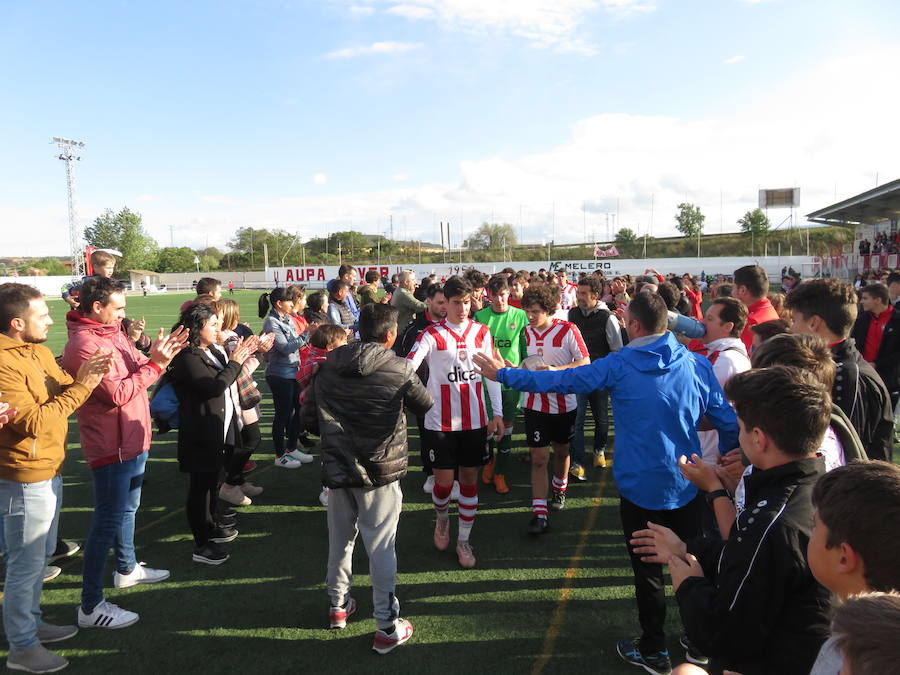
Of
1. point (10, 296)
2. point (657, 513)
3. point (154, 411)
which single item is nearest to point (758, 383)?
point (657, 513)

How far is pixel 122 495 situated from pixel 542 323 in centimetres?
341

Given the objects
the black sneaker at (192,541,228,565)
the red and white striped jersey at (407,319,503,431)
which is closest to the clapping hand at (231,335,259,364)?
the red and white striped jersey at (407,319,503,431)

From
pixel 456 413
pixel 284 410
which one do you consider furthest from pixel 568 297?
pixel 456 413

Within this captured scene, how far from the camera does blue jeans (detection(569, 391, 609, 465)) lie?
5488mm

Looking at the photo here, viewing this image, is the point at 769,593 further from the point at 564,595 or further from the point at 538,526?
the point at 538,526

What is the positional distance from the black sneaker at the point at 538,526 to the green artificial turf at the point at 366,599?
73 mm

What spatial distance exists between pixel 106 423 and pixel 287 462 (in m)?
3.02

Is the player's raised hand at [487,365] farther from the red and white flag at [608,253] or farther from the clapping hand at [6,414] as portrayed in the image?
the red and white flag at [608,253]

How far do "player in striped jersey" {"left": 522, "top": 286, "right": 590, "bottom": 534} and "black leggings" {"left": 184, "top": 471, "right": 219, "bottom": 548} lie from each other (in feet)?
8.30

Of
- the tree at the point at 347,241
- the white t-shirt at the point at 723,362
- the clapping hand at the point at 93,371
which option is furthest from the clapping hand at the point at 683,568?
the tree at the point at 347,241

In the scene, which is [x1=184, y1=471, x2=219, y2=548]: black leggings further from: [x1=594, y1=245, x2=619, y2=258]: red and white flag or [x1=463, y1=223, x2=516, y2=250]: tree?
[x1=463, y1=223, x2=516, y2=250]: tree

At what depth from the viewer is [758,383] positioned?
5.57 feet

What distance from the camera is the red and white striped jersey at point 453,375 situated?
3.87 metres

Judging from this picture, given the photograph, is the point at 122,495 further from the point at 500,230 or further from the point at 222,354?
the point at 500,230
